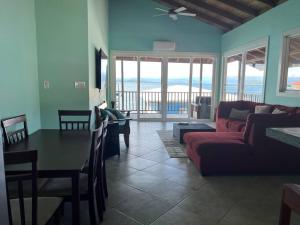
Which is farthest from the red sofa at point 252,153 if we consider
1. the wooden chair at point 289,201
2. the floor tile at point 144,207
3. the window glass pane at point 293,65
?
the wooden chair at point 289,201

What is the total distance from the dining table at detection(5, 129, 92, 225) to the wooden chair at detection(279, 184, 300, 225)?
1.25 metres

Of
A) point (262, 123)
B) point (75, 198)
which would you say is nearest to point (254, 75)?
point (262, 123)

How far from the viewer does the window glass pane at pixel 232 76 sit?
20.6 feet

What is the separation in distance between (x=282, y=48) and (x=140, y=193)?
389cm

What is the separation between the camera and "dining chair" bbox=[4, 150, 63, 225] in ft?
3.64

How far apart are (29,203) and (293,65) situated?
470 cm

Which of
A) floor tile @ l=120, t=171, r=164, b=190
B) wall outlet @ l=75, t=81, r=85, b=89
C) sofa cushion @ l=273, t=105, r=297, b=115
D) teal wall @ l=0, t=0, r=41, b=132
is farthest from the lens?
sofa cushion @ l=273, t=105, r=297, b=115

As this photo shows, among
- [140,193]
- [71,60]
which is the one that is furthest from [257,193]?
[71,60]

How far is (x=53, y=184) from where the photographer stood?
1837mm

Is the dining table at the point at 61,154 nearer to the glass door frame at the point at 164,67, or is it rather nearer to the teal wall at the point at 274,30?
the teal wall at the point at 274,30

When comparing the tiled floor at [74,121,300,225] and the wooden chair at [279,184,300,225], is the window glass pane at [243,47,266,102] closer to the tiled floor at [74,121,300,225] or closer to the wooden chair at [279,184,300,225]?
the tiled floor at [74,121,300,225]

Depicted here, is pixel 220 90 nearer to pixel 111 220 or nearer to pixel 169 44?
pixel 169 44

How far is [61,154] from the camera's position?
1.78 metres

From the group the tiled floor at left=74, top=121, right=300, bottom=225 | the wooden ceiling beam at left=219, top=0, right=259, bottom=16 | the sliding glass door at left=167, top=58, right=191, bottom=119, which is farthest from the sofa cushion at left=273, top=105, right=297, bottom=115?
the sliding glass door at left=167, top=58, right=191, bottom=119
